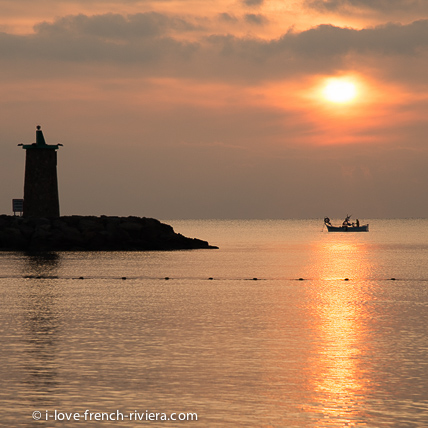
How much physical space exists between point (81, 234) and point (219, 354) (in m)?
67.1

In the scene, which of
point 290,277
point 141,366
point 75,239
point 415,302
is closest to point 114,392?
point 141,366

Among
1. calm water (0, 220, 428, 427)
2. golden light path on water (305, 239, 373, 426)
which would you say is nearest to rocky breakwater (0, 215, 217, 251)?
calm water (0, 220, 428, 427)

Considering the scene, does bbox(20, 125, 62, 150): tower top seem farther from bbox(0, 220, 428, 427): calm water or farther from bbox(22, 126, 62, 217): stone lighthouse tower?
bbox(0, 220, 428, 427): calm water

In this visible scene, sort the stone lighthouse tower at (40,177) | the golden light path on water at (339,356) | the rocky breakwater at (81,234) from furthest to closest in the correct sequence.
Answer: the rocky breakwater at (81,234), the stone lighthouse tower at (40,177), the golden light path on water at (339,356)

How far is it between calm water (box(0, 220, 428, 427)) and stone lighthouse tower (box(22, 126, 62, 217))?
38678 millimetres

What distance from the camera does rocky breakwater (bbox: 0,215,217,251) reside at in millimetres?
83125

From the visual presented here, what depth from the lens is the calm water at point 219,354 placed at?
15164 mm

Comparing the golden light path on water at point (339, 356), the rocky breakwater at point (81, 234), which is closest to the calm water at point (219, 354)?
the golden light path on water at point (339, 356)

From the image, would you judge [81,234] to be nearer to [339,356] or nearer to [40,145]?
[40,145]

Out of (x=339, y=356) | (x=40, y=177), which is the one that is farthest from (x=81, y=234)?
(x=339, y=356)

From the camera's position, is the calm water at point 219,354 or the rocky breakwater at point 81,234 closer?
the calm water at point 219,354

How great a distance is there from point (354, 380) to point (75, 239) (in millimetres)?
70302

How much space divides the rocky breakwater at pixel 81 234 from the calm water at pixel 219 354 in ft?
127

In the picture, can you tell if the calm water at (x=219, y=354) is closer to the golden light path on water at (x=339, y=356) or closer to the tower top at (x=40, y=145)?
the golden light path on water at (x=339, y=356)
